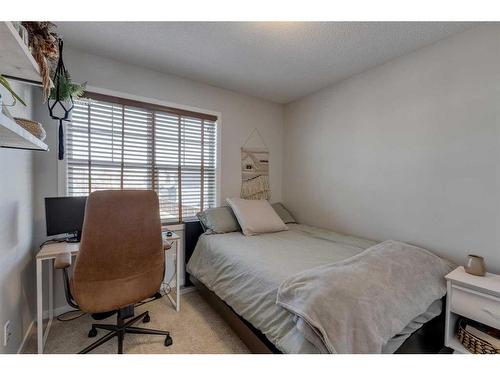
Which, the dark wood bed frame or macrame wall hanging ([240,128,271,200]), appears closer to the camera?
the dark wood bed frame

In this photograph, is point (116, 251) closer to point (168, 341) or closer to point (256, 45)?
point (168, 341)

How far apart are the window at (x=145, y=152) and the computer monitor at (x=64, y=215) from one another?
0.29 meters

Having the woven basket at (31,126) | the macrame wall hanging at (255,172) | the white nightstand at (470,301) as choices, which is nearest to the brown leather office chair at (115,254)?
the woven basket at (31,126)

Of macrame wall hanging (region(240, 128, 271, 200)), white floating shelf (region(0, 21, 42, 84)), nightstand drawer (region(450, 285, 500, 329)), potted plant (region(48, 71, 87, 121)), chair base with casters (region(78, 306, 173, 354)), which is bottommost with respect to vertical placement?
chair base with casters (region(78, 306, 173, 354))

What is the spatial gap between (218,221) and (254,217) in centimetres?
42

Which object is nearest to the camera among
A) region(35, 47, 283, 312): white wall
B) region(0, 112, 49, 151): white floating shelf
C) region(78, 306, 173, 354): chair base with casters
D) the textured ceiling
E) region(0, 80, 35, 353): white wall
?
region(0, 112, 49, 151): white floating shelf

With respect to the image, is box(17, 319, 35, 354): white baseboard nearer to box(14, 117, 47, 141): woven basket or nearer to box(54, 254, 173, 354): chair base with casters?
box(54, 254, 173, 354): chair base with casters

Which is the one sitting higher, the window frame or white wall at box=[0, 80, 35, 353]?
the window frame

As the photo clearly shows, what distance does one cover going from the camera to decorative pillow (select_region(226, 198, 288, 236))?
98.7 inches

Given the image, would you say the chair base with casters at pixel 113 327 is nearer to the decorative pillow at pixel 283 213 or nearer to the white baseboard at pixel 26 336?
the white baseboard at pixel 26 336

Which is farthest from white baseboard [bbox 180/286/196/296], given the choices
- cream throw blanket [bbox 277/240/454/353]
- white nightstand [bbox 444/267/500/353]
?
white nightstand [bbox 444/267/500/353]

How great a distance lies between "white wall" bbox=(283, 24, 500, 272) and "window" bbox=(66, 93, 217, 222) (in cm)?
153
